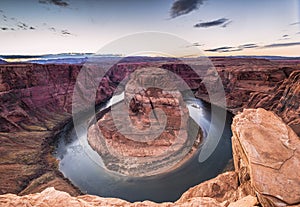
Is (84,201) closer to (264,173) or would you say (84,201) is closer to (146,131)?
(264,173)

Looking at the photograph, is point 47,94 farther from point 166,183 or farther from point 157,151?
point 166,183

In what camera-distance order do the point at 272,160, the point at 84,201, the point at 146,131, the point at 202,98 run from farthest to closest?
1. the point at 202,98
2. the point at 146,131
3. the point at 84,201
4. the point at 272,160

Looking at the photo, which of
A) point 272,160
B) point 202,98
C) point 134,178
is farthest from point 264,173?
point 202,98

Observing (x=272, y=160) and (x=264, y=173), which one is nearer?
(x=264, y=173)

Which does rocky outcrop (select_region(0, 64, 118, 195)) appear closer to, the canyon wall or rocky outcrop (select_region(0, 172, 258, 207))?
rocky outcrop (select_region(0, 172, 258, 207))

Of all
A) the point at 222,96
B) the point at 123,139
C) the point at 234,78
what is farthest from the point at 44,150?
the point at 234,78

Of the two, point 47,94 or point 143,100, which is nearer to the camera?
point 143,100

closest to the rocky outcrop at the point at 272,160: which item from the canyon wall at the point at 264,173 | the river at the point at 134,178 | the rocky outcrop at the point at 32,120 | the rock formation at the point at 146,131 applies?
the canyon wall at the point at 264,173
